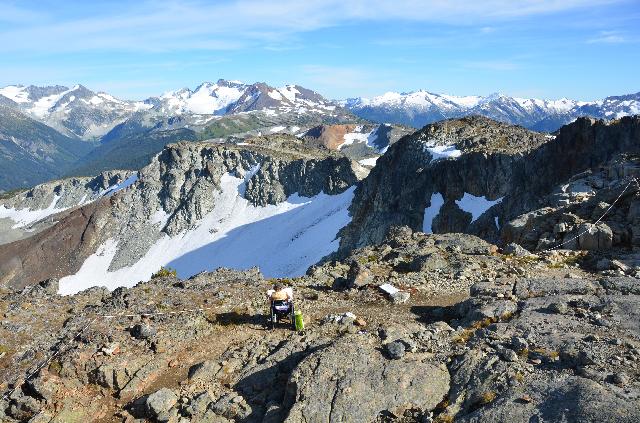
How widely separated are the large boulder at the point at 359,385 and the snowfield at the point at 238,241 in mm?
86714

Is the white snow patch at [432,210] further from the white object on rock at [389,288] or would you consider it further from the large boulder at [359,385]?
the large boulder at [359,385]

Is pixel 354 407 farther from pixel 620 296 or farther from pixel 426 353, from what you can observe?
pixel 620 296

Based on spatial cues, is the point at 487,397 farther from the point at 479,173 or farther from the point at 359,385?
the point at 479,173

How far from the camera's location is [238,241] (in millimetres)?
131875

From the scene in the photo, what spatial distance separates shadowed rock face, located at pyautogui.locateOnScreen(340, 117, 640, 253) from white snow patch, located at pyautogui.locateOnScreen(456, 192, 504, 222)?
699 mm

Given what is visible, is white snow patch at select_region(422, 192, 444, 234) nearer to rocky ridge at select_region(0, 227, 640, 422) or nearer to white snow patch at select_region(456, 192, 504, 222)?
white snow patch at select_region(456, 192, 504, 222)

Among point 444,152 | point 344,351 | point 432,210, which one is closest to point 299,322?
point 344,351

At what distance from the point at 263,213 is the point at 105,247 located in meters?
46.6

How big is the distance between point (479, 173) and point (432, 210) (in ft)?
34.5

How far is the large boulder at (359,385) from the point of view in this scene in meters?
14.2

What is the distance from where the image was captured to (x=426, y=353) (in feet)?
54.2

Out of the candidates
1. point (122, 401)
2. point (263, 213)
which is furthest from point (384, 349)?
point (263, 213)

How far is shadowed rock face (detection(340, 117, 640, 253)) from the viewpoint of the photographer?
65750 mm

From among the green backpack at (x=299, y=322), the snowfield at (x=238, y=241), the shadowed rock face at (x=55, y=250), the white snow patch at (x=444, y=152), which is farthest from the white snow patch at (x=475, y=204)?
the shadowed rock face at (x=55, y=250)
